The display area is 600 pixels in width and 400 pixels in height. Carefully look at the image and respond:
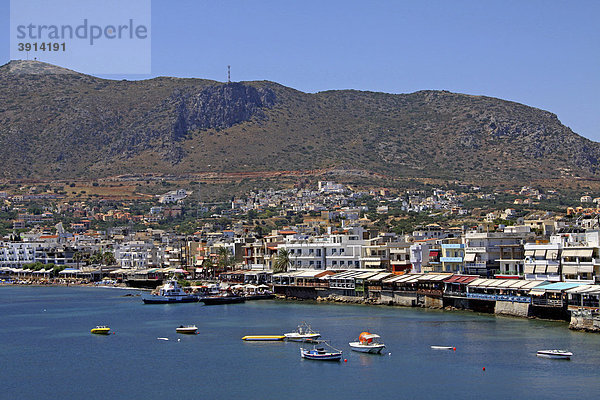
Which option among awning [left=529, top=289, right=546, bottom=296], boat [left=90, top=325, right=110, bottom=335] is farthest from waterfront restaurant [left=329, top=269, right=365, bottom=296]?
boat [left=90, top=325, right=110, bottom=335]

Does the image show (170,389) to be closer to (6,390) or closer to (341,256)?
(6,390)

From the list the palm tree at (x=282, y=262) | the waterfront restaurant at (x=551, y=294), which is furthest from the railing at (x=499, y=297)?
the palm tree at (x=282, y=262)

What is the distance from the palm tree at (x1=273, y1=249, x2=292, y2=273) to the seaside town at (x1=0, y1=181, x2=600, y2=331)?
17 cm

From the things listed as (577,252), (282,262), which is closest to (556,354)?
Result: (577,252)

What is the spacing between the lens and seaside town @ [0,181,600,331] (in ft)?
239

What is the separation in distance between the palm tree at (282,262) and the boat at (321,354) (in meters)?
49.7

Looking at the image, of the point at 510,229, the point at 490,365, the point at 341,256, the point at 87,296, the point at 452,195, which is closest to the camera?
the point at 490,365

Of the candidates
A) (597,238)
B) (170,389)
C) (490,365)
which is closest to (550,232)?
(597,238)

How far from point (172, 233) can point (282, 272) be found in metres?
72.1

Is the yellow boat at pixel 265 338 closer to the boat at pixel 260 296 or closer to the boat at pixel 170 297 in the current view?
the boat at pixel 260 296

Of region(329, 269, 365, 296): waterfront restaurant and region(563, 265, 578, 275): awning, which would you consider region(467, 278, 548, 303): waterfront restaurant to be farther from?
region(329, 269, 365, 296): waterfront restaurant

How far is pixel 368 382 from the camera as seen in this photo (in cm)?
4728

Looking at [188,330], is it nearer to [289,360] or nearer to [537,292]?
[289,360]

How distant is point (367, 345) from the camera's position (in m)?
55.4
